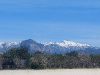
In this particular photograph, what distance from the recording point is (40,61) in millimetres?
24000

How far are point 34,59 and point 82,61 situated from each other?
507 centimetres

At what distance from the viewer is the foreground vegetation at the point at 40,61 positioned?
2381 cm

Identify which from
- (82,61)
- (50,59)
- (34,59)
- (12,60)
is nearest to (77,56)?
(82,61)

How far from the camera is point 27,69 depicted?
23047 millimetres

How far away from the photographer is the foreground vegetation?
2381 centimetres
